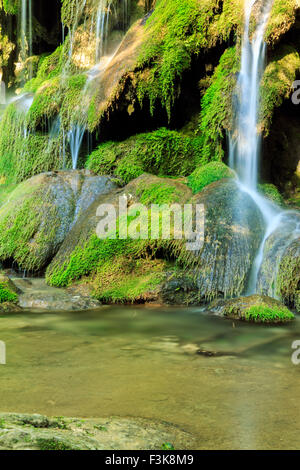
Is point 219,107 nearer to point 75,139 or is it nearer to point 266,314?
point 75,139

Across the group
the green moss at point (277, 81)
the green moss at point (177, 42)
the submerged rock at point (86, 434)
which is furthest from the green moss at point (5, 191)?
the submerged rock at point (86, 434)

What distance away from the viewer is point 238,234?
6.66 metres

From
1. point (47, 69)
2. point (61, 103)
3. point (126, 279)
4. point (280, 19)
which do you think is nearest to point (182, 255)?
point (126, 279)

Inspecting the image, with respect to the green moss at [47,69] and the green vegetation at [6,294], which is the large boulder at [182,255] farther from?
the green moss at [47,69]

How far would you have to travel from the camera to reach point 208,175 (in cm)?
825

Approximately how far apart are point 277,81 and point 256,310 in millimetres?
5136

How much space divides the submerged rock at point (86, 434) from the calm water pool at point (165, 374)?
0.50ft

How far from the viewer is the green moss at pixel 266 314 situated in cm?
512

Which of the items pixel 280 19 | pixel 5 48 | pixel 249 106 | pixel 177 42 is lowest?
pixel 249 106

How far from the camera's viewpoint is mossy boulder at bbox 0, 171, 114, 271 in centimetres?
827

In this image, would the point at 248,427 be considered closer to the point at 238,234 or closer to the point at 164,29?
the point at 238,234
